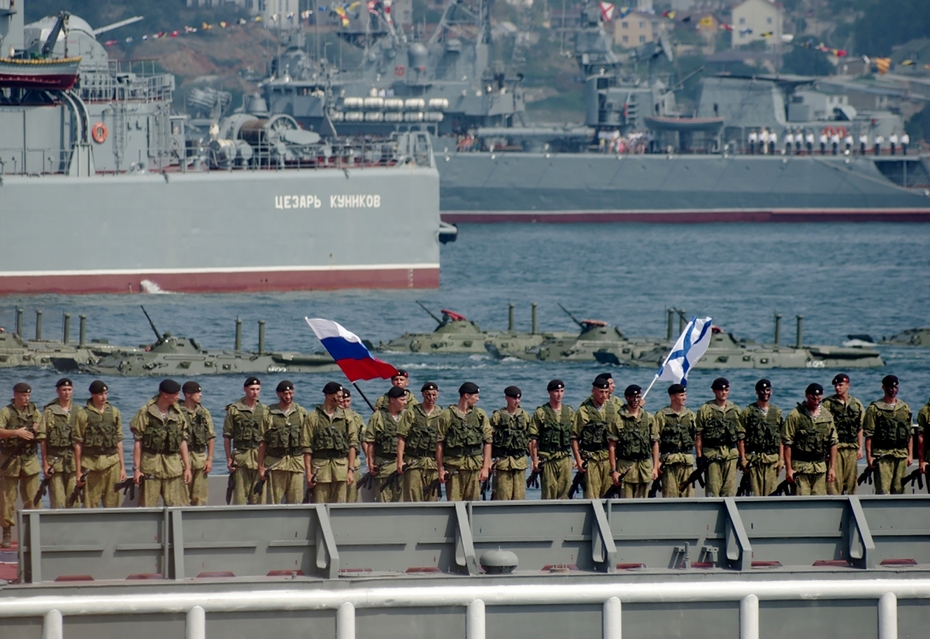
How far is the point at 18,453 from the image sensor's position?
13.1m

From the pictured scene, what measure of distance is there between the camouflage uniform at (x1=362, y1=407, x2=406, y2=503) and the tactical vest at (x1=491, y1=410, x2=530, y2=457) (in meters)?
0.91

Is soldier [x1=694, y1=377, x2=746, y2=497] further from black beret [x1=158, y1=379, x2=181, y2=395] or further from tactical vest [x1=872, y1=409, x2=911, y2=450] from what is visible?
black beret [x1=158, y1=379, x2=181, y2=395]

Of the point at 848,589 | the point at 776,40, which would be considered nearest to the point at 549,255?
the point at 848,589

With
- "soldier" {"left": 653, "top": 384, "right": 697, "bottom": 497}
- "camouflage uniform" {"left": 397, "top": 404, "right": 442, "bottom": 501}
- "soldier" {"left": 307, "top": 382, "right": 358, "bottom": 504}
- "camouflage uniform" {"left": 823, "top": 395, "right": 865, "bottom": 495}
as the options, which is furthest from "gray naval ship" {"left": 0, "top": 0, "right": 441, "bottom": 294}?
"camouflage uniform" {"left": 823, "top": 395, "right": 865, "bottom": 495}

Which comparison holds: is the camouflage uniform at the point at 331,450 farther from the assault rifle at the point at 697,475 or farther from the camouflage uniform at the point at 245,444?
the assault rifle at the point at 697,475

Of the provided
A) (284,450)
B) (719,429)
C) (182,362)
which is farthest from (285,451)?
(182,362)

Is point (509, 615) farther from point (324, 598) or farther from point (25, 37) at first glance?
point (25, 37)

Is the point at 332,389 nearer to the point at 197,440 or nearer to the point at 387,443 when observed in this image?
the point at 387,443

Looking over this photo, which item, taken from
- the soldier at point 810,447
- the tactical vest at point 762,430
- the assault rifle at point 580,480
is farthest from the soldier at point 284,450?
the soldier at point 810,447

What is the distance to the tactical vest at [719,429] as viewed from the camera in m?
13.5

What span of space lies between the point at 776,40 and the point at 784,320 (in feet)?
348

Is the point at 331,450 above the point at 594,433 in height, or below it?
below

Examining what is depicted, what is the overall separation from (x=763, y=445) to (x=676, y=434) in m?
0.88

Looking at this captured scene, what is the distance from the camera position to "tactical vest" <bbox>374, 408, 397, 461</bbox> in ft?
43.3
